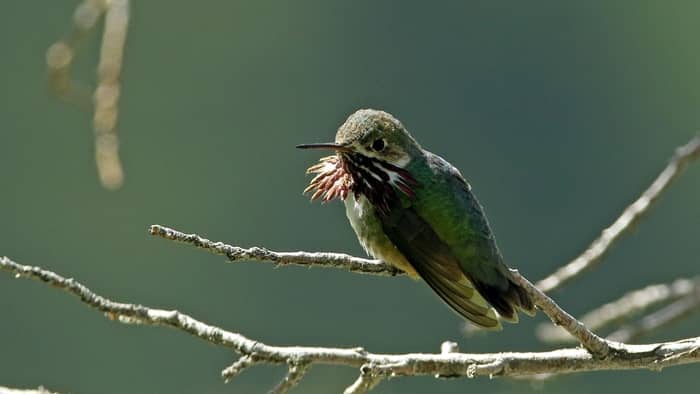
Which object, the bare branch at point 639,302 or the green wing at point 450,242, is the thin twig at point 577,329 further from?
the bare branch at point 639,302

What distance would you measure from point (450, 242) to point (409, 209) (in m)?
0.22

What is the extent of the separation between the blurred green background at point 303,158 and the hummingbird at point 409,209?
61.8 ft

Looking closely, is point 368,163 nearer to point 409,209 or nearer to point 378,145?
point 378,145

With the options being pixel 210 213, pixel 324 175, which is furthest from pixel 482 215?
pixel 210 213

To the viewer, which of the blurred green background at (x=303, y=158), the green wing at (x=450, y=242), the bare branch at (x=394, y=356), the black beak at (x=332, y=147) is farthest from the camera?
the blurred green background at (x=303, y=158)

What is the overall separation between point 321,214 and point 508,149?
7155 millimetres

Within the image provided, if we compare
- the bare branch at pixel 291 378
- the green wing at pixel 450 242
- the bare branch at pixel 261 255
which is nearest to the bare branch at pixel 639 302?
the green wing at pixel 450 242

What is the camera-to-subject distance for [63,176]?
4394cm

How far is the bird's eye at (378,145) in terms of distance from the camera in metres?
5.32

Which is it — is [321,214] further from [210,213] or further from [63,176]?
[63,176]

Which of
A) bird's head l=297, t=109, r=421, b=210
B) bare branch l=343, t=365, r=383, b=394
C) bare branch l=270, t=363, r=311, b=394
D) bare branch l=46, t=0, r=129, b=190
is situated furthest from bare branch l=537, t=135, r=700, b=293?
bare branch l=46, t=0, r=129, b=190

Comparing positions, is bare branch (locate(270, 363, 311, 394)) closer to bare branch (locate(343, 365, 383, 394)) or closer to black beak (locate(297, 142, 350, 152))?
bare branch (locate(343, 365, 383, 394))

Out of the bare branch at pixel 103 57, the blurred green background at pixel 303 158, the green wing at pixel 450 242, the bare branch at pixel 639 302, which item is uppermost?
the blurred green background at pixel 303 158

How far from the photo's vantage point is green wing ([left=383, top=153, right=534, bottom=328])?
5.11 metres
